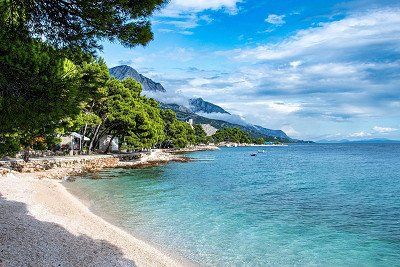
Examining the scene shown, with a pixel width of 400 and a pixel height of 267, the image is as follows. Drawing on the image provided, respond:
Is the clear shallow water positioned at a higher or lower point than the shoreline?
lower

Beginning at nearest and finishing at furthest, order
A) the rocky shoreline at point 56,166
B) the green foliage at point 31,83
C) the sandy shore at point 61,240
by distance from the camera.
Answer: the green foliage at point 31,83, the sandy shore at point 61,240, the rocky shoreline at point 56,166

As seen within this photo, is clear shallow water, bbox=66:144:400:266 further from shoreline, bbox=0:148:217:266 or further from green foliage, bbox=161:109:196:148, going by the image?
Answer: green foliage, bbox=161:109:196:148

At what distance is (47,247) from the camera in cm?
1241

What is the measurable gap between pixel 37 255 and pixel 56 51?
254 inches

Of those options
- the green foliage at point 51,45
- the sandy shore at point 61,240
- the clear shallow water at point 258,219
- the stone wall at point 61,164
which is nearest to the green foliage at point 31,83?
the green foliage at point 51,45

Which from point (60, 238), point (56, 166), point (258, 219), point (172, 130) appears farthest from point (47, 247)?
point (172, 130)

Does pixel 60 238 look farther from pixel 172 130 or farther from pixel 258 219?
pixel 172 130

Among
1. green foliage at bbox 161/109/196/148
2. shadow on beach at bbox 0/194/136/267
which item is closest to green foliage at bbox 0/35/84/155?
shadow on beach at bbox 0/194/136/267

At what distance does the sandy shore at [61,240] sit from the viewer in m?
11.5

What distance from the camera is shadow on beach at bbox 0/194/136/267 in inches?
434

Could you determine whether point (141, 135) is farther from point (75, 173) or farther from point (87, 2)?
point (87, 2)

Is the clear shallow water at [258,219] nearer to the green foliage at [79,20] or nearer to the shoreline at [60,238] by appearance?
the shoreline at [60,238]

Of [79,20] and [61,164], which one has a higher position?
[79,20]

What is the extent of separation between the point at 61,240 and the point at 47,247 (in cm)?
136
